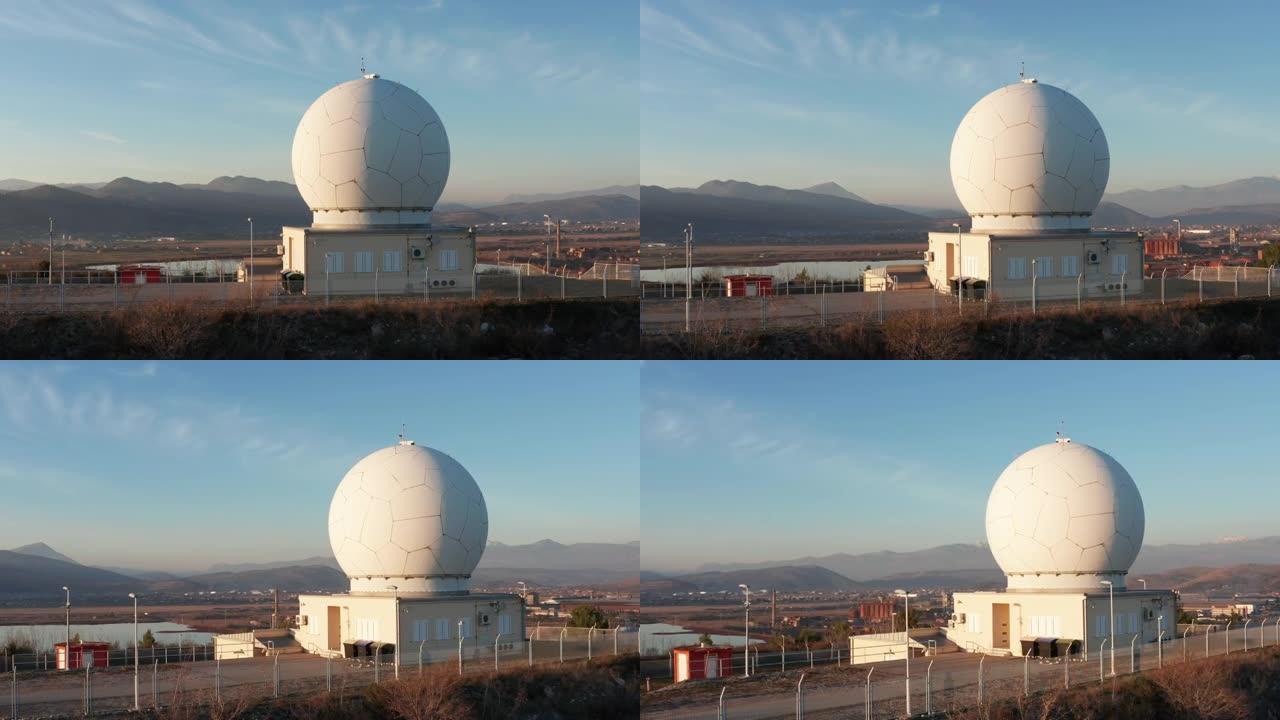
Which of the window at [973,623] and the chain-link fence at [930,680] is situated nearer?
the chain-link fence at [930,680]

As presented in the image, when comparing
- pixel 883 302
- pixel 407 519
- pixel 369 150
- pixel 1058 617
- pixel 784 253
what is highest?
pixel 784 253

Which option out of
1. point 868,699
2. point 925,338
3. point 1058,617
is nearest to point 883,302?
point 925,338

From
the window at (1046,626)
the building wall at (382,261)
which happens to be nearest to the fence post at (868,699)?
the window at (1046,626)

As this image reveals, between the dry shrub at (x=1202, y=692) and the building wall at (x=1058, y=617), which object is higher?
the building wall at (x=1058, y=617)

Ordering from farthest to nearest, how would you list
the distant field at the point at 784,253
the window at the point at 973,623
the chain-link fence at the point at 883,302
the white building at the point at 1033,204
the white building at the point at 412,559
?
1. the distant field at the point at 784,253
2. the white building at the point at 1033,204
3. the chain-link fence at the point at 883,302
4. the window at the point at 973,623
5. the white building at the point at 412,559

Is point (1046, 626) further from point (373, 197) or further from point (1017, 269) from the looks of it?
point (373, 197)

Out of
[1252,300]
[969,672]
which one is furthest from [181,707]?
[1252,300]

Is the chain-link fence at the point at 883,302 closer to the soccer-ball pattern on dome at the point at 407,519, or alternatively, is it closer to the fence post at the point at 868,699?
the soccer-ball pattern on dome at the point at 407,519
